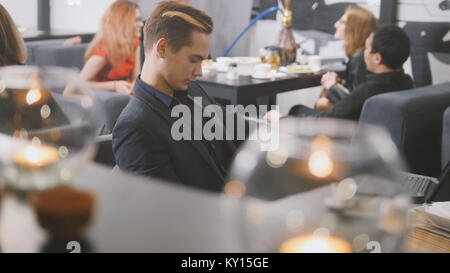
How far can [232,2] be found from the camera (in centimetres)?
591

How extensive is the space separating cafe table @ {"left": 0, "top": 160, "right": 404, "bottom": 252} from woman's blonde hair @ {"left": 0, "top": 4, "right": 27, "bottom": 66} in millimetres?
1688

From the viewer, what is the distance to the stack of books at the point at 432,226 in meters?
1.28

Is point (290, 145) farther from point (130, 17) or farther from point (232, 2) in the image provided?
point (232, 2)

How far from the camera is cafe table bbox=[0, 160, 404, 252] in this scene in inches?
18.2

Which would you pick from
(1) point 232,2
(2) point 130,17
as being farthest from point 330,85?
(1) point 232,2

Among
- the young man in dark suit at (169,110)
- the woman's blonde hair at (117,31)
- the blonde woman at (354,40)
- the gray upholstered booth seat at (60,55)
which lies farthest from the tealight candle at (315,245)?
the gray upholstered booth seat at (60,55)

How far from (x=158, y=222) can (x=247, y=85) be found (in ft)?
10.5

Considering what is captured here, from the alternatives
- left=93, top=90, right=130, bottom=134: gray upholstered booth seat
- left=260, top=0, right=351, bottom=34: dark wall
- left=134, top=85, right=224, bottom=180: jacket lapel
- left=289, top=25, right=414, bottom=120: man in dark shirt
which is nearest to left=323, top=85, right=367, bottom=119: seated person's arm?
left=289, top=25, right=414, bottom=120: man in dark shirt

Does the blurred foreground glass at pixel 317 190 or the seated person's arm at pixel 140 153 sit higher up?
the blurred foreground glass at pixel 317 190

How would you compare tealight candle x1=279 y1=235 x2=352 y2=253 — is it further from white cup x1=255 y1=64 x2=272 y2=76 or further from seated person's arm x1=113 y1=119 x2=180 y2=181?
white cup x1=255 y1=64 x2=272 y2=76

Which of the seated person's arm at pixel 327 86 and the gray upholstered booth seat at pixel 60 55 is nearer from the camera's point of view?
the seated person's arm at pixel 327 86

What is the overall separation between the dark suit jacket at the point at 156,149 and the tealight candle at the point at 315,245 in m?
1.24

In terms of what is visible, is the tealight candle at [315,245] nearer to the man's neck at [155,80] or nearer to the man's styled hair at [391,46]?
the man's neck at [155,80]

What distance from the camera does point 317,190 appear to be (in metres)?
0.46
